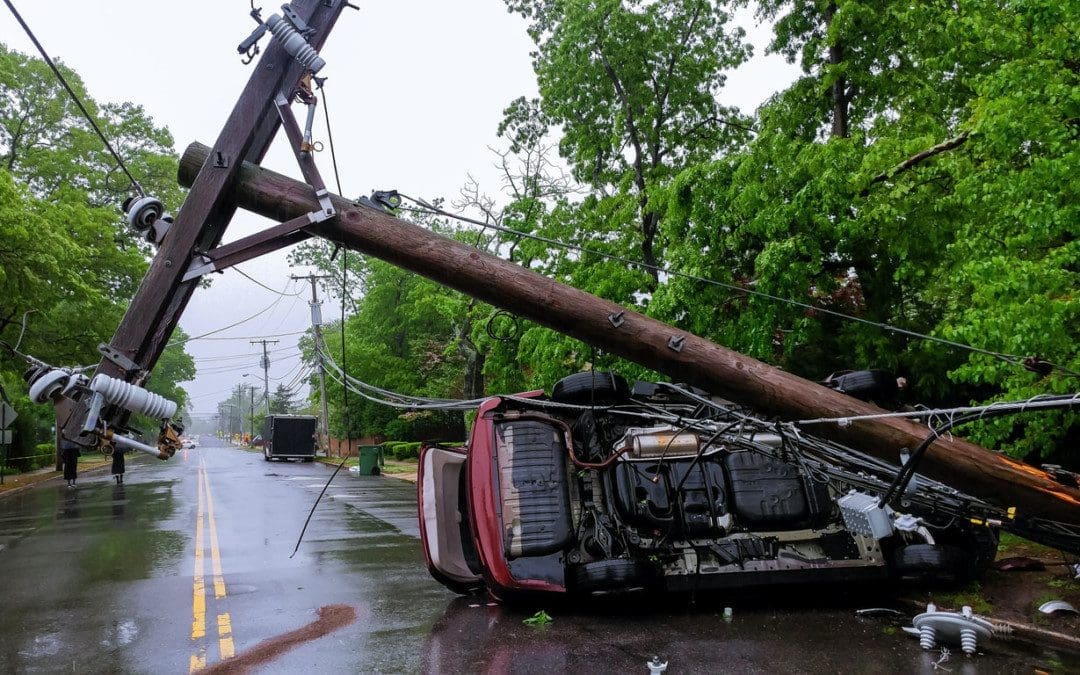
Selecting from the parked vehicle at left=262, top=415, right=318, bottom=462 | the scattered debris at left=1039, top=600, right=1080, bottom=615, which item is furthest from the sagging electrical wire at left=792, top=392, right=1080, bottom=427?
the parked vehicle at left=262, top=415, right=318, bottom=462

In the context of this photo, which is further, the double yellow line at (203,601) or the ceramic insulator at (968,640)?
the double yellow line at (203,601)

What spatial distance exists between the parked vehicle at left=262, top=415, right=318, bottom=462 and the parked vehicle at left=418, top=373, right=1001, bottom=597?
122 ft

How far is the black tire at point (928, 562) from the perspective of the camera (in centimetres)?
713

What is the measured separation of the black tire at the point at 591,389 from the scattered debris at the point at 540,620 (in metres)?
2.03

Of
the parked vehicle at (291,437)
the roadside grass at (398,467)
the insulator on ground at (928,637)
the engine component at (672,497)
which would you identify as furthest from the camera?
the parked vehicle at (291,437)

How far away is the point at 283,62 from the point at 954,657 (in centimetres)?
682

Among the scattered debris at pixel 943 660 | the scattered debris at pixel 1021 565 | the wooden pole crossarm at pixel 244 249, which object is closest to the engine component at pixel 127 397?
the wooden pole crossarm at pixel 244 249

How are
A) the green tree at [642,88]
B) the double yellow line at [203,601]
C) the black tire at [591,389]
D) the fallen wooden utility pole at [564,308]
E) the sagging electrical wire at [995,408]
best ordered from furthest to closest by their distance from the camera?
the green tree at [642,88] < the black tire at [591,389] < the double yellow line at [203,601] < the fallen wooden utility pole at [564,308] < the sagging electrical wire at [995,408]

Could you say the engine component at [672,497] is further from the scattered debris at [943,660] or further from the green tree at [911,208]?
the green tree at [911,208]

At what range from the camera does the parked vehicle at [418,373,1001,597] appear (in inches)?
275

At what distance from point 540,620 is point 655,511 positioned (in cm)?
144

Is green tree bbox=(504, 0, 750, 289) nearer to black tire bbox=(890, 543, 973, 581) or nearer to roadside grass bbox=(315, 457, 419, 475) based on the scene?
black tire bbox=(890, 543, 973, 581)

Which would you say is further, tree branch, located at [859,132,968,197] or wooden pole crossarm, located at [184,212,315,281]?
tree branch, located at [859,132,968,197]

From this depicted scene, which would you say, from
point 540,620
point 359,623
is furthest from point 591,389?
point 359,623
